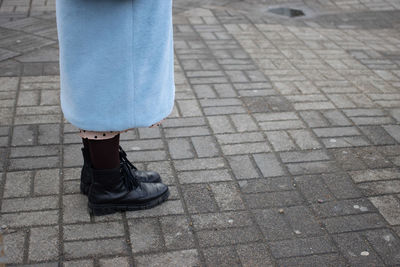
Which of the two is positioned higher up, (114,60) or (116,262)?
(114,60)

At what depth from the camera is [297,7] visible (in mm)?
7496

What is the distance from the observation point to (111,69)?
7.64 feet

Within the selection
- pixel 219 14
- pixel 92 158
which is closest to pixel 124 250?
pixel 92 158

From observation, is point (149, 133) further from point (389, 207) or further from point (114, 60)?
point (389, 207)

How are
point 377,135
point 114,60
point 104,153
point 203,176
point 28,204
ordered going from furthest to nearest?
point 377,135 → point 203,176 → point 28,204 → point 104,153 → point 114,60

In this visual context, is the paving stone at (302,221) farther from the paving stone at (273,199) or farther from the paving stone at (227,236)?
the paving stone at (227,236)

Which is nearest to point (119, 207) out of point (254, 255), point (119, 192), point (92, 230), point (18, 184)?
point (119, 192)

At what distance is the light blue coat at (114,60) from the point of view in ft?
7.33

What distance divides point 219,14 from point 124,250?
481 cm

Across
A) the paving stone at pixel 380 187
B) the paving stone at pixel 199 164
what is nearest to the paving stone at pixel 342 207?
the paving stone at pixel 380 187

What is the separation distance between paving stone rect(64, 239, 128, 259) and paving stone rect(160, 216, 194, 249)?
9.0 inches

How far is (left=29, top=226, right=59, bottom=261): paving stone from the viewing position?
246 centimetres

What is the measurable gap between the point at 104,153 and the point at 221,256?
78 cm

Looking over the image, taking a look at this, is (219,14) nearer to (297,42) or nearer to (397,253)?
(297,42)
